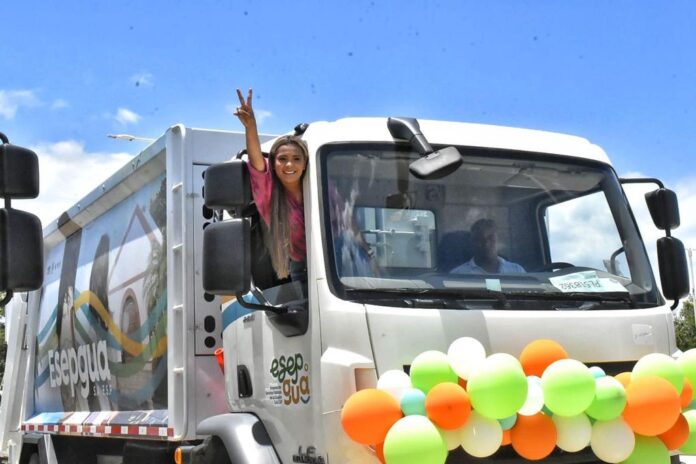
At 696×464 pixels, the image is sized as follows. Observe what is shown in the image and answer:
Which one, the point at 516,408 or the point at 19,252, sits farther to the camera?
the point at 19,252

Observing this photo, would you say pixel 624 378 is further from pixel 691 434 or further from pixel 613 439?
pixel 691 434

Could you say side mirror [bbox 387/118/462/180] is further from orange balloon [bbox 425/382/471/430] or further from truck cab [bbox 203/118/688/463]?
orange balloon [bbox 425/382/471/430]

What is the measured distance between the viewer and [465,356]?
352 centimetres

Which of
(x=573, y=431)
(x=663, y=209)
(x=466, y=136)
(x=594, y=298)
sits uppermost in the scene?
(x=466, y=136)

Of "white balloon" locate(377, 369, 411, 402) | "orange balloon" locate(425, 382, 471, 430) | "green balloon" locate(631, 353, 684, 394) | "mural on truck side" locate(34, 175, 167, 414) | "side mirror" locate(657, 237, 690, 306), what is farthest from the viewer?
"mural on truck side" locate(34, 175, 167, 414)

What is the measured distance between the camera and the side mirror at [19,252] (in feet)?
11.9

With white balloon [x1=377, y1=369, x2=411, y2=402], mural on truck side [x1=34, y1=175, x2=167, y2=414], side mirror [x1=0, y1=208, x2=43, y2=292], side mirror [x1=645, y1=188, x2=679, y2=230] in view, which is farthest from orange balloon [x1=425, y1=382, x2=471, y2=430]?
mural on truck side [x1=34, y1=175, x2=167, y2=414]

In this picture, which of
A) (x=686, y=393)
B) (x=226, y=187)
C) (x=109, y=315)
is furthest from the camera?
(x=109, y=315)

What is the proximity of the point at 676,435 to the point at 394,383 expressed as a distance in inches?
49.6

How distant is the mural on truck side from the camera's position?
17.7 ft

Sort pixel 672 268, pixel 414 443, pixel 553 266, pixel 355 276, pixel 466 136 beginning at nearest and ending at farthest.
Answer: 1. pixel 414 443
2. pixel 355 276
3. pixel 553 266
4. pixel 466 136
5. pixel 672 268

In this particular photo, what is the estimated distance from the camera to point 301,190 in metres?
4.15

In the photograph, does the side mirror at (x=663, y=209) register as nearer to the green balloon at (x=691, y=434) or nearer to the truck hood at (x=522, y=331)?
the truck hood at (x=522, y=331)

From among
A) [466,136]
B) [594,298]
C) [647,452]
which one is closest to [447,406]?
[647,452]
